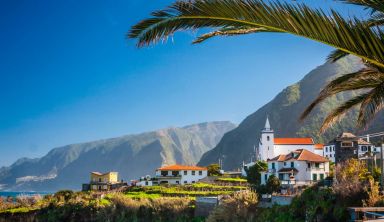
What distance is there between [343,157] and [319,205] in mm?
28577

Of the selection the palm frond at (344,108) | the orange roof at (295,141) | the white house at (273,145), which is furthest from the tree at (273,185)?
the white house at (273,145)

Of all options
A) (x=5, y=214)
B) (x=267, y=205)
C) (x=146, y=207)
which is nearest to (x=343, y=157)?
(x=267, y=205)

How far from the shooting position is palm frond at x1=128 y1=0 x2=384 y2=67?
541cm

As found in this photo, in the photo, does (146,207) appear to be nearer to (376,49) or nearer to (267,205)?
(267,205)

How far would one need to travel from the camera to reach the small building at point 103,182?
255 ft

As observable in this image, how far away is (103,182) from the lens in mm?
84562

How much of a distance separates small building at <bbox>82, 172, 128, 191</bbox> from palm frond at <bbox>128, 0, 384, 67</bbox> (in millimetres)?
73301

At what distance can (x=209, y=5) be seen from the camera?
574 centimetres

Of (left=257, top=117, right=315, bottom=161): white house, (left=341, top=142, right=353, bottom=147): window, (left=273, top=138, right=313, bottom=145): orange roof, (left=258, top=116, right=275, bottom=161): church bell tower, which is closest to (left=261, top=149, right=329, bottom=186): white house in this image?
(left=341, top=142, right=353, bottom=147): window

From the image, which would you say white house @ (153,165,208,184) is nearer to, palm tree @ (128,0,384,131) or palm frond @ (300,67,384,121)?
palm frond @ (300,67,384,121)

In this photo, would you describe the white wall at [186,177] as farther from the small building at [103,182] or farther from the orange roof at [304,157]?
the orange roof at [304,157]

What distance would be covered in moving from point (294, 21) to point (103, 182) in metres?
82.5

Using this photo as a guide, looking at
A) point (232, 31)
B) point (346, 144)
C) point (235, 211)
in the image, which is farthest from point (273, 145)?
point (232, 31)

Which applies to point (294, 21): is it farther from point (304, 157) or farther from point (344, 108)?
point (304, 157)
